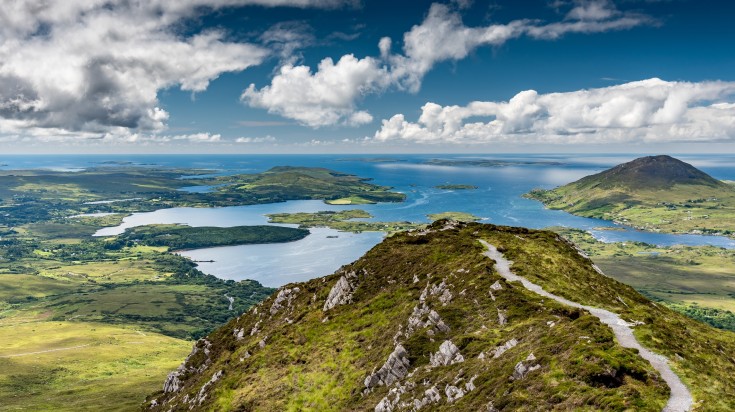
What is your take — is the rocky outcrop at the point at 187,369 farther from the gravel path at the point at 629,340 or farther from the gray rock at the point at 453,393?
the gray rock at the point at 453,393

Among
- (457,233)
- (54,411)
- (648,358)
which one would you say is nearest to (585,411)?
(648,358)

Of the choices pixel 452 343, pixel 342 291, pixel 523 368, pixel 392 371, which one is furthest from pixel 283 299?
pixel 523 368

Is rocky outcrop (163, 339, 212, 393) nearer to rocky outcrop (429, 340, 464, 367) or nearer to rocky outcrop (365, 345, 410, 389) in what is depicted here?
rocky outcrop (365, 345, 410, 389)

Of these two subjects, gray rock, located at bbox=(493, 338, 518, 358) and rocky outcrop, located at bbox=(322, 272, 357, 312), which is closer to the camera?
gray rock, located at bbox=(493, 338, 518, 358)

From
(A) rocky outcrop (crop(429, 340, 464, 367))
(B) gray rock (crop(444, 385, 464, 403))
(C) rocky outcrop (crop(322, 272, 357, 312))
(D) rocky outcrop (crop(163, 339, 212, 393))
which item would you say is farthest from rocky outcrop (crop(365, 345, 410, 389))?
(D) rocky outcrop (crop(163, 339, 212, 393))

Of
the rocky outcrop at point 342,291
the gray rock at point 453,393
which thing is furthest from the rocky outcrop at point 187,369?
the gray rock at point 453,393

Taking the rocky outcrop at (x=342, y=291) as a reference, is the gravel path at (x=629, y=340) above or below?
above

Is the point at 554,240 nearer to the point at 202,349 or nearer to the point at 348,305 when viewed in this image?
the point at 348,305
